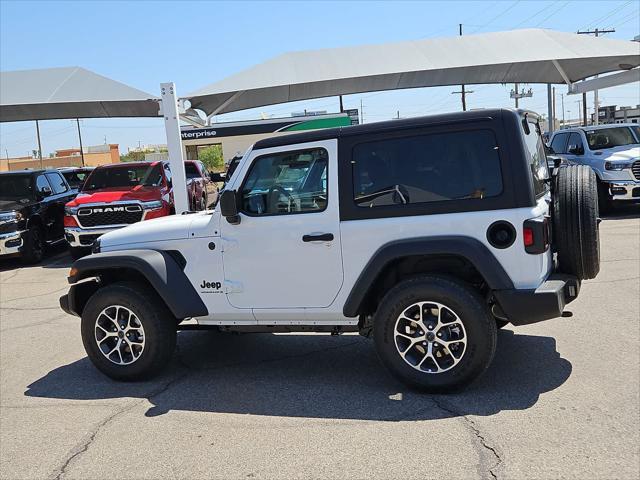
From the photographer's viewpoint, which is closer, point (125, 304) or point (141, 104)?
point (125, 304)

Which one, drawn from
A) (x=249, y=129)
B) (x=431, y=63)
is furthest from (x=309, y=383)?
(x=249, y=129)

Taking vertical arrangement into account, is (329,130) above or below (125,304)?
above

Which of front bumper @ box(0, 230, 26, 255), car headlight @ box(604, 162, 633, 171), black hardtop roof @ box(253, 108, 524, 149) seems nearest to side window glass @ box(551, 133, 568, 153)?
car headlight @ box(604, 162, 633, 171)

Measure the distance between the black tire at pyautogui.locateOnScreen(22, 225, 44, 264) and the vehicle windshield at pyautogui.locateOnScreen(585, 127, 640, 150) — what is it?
1242 cm

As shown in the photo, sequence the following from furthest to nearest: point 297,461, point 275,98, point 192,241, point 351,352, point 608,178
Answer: point 275,98 < point 608,178 < point 351,352 < point 192,241 < point 297,461

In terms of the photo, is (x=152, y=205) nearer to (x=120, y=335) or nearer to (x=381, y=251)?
(x=120, y=335)

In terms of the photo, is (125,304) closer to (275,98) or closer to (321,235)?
(321,235)

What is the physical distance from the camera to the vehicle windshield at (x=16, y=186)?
12844 millimetres

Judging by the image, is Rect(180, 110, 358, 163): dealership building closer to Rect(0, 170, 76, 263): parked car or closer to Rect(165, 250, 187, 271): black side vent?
Rect(0, 170, 76, 263): parked car

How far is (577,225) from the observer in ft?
14.1

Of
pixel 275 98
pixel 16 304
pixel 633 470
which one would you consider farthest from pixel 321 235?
pixel 275 98

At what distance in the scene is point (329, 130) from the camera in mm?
4516

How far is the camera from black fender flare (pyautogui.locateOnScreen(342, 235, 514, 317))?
13.1 feet

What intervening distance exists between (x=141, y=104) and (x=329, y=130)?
46.2 ft
